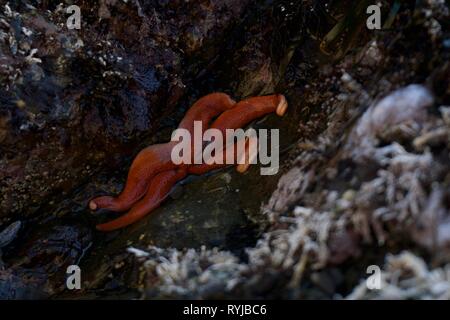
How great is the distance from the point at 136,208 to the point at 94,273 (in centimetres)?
62

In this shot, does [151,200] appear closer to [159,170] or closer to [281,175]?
[159,170]

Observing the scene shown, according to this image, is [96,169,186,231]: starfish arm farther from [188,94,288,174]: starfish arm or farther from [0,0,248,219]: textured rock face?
[0,0,248,219]: textured rock face

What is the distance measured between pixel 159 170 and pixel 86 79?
0.97m

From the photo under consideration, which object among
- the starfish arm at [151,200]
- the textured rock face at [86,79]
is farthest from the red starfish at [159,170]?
the textured rock face at [86,79]

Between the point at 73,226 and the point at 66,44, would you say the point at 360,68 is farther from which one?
the point at 73,226

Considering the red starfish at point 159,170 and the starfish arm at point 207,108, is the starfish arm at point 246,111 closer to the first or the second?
the red starfish at point 159,170

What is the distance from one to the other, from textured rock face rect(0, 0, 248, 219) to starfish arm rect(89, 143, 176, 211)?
0.81 ft

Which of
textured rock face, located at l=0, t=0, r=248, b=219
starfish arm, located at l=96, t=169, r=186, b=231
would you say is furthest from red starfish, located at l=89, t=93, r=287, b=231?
textured rock face, located at l=0, t=0, r=248, b=219

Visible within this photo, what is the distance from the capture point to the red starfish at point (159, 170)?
4.25 meters

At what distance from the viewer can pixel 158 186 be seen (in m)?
4.27

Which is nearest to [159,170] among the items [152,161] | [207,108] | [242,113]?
[152,161]

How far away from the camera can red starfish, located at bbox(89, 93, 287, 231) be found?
4.25m

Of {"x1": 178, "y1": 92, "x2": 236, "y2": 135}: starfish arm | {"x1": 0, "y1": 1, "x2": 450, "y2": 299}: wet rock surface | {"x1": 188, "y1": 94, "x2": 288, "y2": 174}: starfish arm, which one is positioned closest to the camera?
{"x1": 0, "y1": 1, "x2": 450, "y2": 299}: wet rock surface

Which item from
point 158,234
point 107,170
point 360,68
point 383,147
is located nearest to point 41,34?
point 107,170
